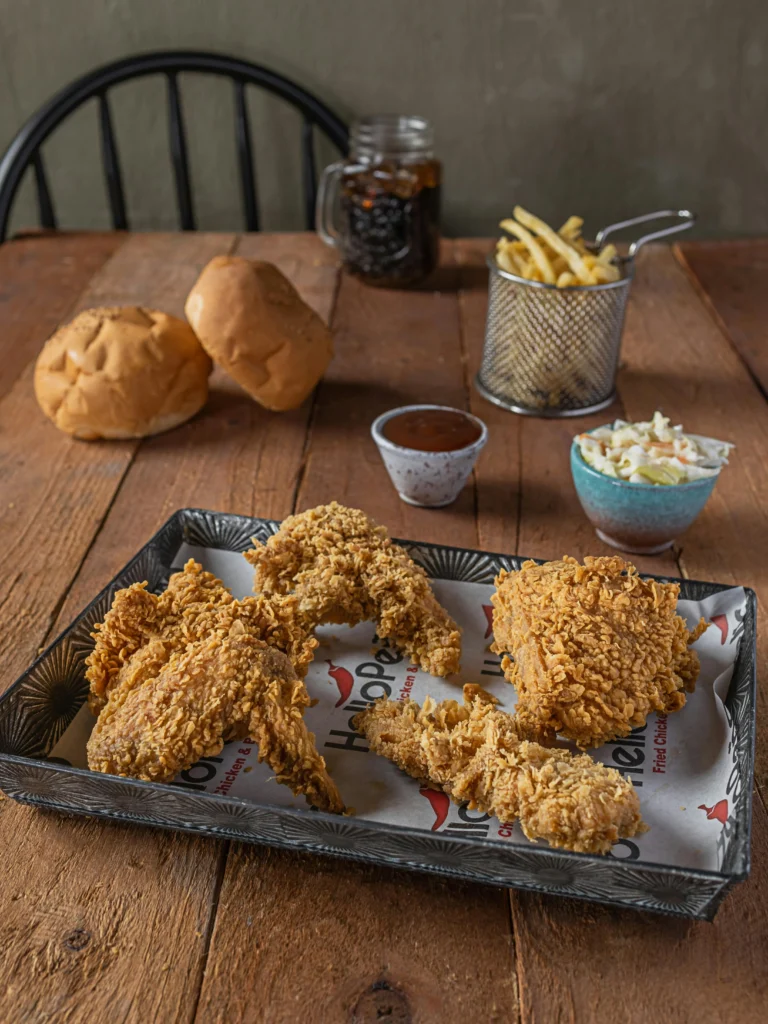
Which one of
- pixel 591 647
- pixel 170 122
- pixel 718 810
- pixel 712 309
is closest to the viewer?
pixel 718 810

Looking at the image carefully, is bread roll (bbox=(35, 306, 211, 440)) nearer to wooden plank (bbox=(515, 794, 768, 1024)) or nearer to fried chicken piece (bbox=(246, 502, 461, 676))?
fried chicken piece (bbox=(246, 502, 461, 676))

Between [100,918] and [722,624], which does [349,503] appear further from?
[100,918]

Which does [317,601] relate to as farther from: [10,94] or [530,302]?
[10,94]

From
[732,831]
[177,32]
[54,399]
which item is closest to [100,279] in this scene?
[54,399]

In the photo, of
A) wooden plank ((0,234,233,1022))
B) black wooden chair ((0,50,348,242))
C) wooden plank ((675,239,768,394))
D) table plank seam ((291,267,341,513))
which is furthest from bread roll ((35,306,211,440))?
wooden plank ((675,239,768,394))

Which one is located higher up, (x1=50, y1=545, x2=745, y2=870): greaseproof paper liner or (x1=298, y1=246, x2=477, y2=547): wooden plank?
(x1=50, y1=545, x2=745, y2=870): greaseproof paper liner

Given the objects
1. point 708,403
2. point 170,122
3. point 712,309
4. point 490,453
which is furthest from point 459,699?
point 170,122
